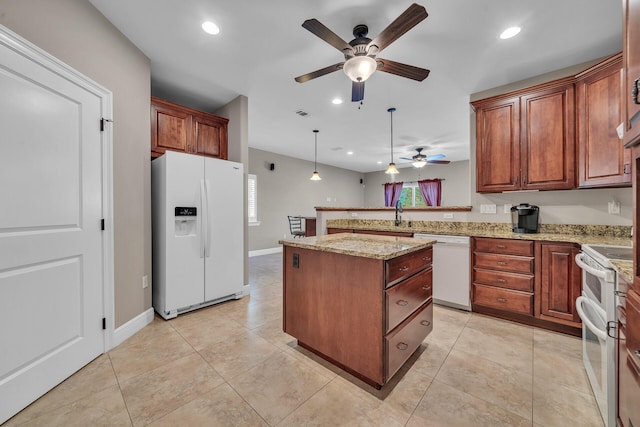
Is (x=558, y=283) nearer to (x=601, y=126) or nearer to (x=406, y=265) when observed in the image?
(x=601, y=126)

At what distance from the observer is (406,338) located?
172cm

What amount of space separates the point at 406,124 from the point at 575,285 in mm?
3370

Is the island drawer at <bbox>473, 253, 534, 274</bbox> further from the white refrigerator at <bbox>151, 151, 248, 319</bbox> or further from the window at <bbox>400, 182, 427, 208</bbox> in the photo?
the window at <bbox>400, 182, 427, 208</bbox>

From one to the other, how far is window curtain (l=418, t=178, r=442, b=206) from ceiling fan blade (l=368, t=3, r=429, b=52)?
749 centimetres

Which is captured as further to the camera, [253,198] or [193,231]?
[253,198]

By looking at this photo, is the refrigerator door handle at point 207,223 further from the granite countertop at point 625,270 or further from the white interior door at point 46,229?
the granite countertop at point 625,270

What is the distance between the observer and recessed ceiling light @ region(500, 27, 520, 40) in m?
2.11

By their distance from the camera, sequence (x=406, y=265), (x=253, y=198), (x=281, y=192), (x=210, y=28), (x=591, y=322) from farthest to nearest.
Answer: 1. (x=281, y=192)
2. (x=253, y=198)
3. (x=210, y=28)
4. (x=406, y=265)
5. (x=591, y=322)

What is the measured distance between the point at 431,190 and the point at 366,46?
759 centimetres

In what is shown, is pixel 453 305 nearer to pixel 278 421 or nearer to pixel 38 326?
pixel 278 421

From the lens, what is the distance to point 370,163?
8.29m

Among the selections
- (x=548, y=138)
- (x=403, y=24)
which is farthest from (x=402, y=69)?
(x=548, y=138)

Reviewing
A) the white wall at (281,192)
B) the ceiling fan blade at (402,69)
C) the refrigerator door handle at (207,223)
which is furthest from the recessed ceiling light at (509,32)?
the white wall at (281,192)

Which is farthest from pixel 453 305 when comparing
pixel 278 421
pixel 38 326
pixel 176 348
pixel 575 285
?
pixel 38 326
